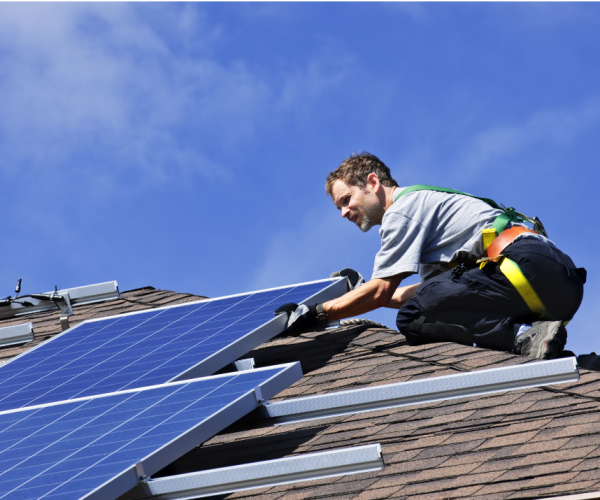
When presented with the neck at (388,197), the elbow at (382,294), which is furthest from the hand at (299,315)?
the neck at (388,197)

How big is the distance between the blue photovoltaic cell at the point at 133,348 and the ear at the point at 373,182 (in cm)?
95

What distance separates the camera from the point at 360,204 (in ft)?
23.6

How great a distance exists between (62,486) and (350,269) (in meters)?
3.87

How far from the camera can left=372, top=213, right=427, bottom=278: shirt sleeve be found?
6445 millimetres

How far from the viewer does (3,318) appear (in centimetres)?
1088

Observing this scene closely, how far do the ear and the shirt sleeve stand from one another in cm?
70

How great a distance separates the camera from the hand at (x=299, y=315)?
6582 mm

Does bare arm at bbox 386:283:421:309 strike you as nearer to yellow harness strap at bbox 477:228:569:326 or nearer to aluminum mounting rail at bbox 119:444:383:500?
yellow harness strap at bbox 477:228:569:326

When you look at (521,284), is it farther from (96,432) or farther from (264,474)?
(96,432)

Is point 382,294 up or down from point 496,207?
down

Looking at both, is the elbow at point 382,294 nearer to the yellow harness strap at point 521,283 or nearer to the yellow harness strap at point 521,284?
the yellow harness strap at point 521,283

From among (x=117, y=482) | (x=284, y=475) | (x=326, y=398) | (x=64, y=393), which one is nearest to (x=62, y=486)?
(x=117, y=482)

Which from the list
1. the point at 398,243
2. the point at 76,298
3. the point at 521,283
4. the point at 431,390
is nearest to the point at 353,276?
the point at 398,243

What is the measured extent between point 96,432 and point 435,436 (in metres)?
2.03
